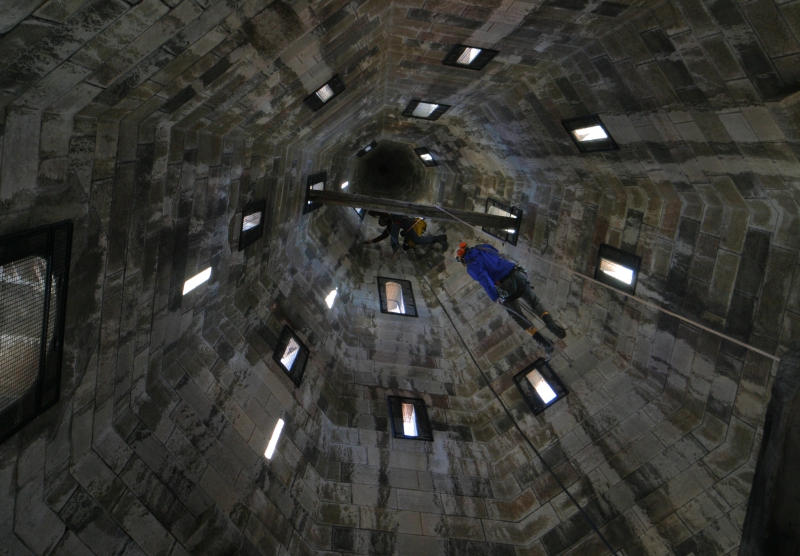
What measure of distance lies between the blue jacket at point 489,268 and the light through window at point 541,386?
243 cm

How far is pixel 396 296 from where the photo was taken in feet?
46.3

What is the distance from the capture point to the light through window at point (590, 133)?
7.80 m

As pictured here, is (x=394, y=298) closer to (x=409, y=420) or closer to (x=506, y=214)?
(x=506, y=214)

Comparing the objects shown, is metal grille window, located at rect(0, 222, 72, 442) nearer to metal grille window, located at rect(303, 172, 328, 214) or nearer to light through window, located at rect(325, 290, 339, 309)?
metal grille window, located at rect(303, 172, 328, 214)

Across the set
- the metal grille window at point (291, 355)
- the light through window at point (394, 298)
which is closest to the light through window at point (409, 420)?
the metal grille window at point (291, 355)

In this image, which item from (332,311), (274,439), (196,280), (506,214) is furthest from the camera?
(506,214)

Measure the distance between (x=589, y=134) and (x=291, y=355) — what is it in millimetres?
7642

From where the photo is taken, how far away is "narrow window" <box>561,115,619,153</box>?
7.72 metres

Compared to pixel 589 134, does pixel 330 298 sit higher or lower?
lower

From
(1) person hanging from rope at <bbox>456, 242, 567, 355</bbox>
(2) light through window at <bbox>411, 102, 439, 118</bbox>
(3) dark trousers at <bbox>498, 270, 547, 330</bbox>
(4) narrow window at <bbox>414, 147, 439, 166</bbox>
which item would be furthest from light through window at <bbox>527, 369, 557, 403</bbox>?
(4) narrow window at <bbox>414, 147, 439, 166</bbox>

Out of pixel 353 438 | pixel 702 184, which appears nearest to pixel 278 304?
pixel 353 438

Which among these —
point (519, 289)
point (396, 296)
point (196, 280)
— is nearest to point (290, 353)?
point (196, 280)

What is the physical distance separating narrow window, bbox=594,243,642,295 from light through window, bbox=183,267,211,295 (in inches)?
315

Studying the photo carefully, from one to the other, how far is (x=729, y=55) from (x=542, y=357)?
271 inches
